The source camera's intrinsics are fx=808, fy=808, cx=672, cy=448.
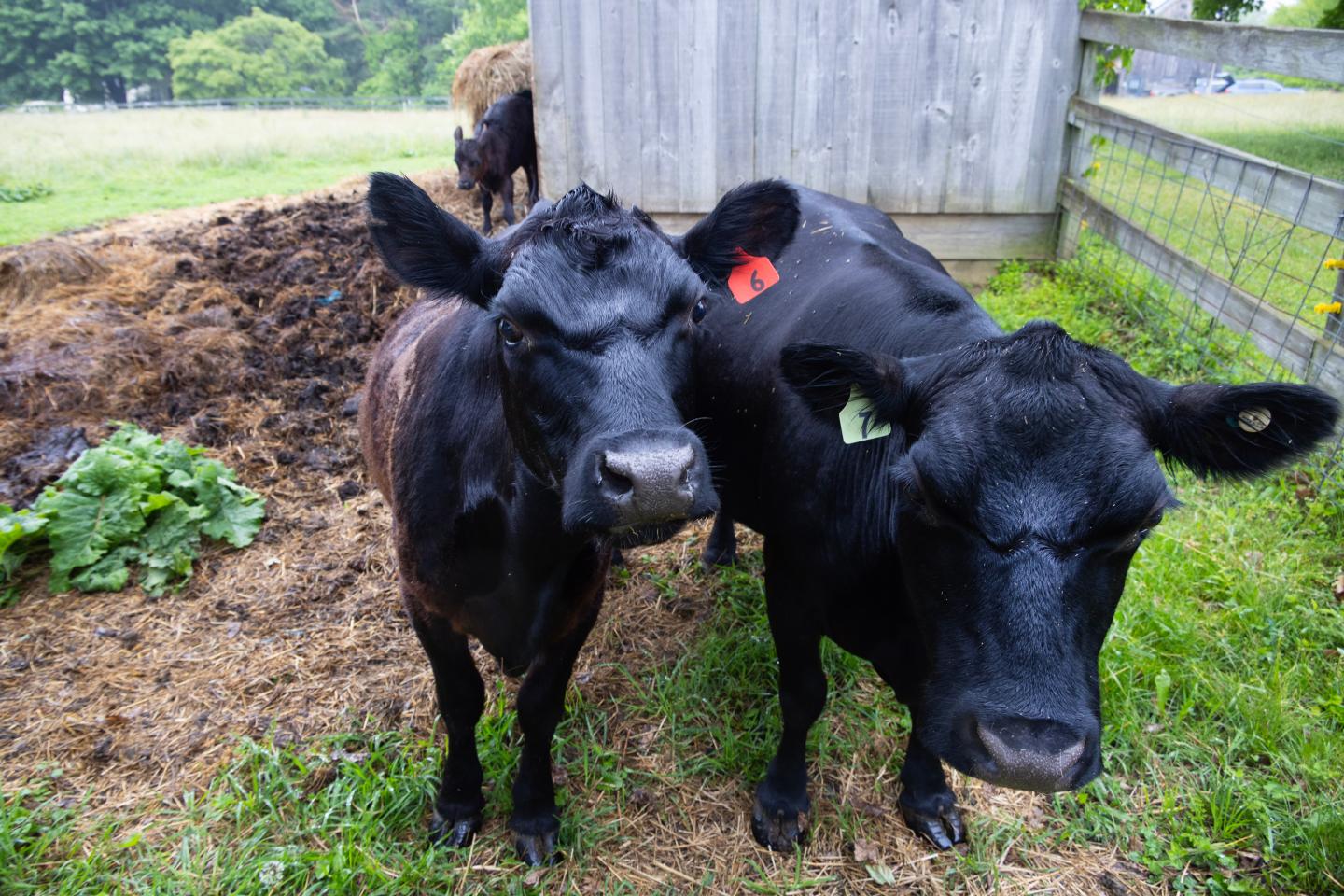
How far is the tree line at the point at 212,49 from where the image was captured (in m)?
51.0

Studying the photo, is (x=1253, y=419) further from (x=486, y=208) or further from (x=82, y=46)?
(x=82, y=46)

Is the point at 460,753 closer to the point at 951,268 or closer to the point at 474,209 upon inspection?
the point at 951,268

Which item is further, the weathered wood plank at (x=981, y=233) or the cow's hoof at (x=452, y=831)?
the weathered wood plank at (x=981, y=233)

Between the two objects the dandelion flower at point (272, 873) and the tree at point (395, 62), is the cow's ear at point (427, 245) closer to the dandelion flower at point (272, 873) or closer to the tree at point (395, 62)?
the dandelion flower at point (272, 873)

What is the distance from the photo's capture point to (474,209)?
12250 millimetres

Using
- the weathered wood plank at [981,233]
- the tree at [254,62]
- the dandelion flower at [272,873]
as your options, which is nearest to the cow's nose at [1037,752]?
the dandelion flower at [272,873]

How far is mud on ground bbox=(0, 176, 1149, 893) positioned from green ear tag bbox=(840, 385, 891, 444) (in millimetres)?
1563

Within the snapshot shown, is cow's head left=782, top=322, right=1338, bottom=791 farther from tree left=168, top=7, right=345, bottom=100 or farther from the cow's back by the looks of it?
tree left=168, top=7, right=345, bottom=100

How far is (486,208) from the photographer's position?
11227 mm

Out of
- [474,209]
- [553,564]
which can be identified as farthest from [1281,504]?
[474,209]

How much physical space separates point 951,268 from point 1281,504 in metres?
4.09

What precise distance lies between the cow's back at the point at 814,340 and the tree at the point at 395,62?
6455cm

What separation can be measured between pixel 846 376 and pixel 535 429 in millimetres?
838

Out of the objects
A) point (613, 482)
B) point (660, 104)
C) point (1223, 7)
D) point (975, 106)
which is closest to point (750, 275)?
point (613, 482)
